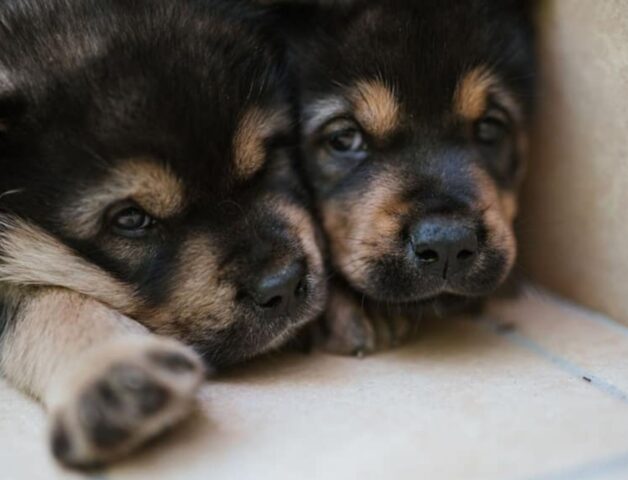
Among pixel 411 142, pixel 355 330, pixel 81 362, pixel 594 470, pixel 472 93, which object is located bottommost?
pixel 355 330

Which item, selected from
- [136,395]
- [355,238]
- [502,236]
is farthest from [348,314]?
[136,395]

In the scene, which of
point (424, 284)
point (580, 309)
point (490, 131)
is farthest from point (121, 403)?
point (580, 309)

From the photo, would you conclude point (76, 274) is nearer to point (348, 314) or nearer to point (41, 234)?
point (41, 234)

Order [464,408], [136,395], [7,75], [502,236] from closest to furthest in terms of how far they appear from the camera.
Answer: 1. [136,395]
2. [464,408]
3. [7,75]
4. [502,236]

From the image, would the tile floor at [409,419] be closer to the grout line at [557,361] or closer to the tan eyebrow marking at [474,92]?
the grout line at [557,361]

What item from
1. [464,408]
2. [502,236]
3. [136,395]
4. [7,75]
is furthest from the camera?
[502,236]

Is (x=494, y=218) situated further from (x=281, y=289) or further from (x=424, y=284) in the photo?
→ (x=281, y=289)

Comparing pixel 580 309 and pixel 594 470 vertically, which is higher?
pixel 594 470
